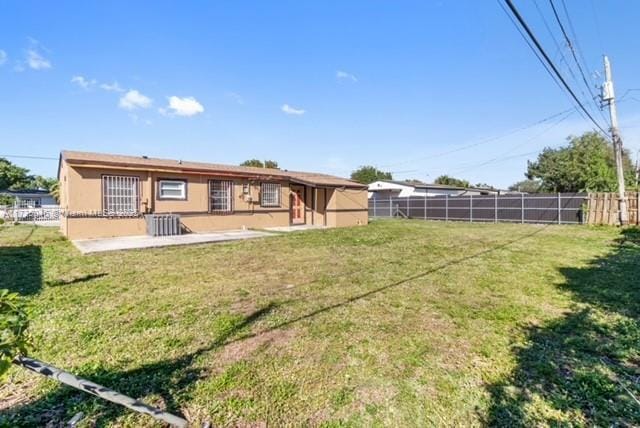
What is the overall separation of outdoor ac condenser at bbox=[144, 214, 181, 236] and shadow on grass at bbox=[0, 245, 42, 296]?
3165 millimetres

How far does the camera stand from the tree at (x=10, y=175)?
39750 mm

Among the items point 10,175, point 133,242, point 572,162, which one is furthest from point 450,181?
point 10,175

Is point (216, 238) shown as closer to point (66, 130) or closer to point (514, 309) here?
point (514, 309)

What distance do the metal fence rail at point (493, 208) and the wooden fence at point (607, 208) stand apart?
43 centimetres

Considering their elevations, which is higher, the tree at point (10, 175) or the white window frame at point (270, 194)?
the tree at point (10, 175)

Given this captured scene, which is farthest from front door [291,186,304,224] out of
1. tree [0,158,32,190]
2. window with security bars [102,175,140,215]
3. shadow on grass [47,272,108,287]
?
tree [0,158,32,190]

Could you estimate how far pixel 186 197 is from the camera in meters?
13.0

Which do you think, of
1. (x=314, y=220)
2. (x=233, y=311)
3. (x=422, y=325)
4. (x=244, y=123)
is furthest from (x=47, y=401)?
(x=244, y=123)

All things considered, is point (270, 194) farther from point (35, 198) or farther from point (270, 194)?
point (35, 198)

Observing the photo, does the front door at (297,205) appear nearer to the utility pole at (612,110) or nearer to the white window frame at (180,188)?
the white window frame at (180,188)

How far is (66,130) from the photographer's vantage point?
22625mm

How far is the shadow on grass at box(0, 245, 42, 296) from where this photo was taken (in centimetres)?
534

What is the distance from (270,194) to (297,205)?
2170mm

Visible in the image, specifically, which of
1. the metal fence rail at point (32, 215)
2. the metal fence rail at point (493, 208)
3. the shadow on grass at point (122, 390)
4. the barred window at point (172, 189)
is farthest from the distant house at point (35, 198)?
the shadow on grass at point (122, 390)
